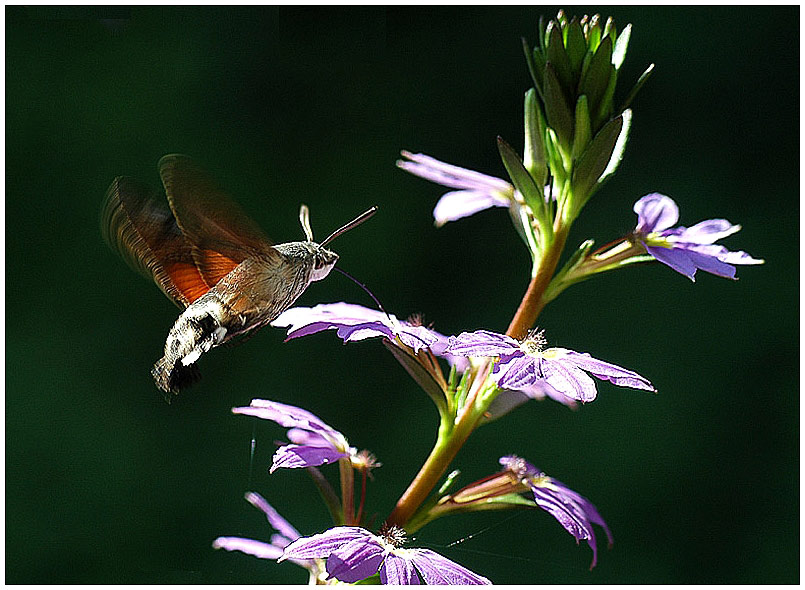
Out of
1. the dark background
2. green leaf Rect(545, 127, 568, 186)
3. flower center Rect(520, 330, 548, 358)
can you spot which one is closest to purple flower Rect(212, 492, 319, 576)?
flower center Rect(520, 330, 548, 358)

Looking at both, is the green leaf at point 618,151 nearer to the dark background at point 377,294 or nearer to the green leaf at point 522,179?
the green leaf at point 522,179

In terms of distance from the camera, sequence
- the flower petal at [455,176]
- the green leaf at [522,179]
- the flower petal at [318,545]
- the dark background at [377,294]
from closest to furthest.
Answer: the flower petal at [318,545]
the green leaf at [522,179]
the flower petal at [455,176]
the dark background at [377,294]

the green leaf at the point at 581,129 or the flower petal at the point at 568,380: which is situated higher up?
the green leaf at the point at 581,129

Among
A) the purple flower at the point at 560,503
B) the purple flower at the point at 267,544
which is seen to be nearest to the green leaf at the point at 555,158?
the purple flower at the point at 560,503

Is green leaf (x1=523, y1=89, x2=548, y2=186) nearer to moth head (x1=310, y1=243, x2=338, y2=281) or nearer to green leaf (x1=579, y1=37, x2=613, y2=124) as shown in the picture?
green leaf (x1=579, y1=37, x2=613, y2=124)

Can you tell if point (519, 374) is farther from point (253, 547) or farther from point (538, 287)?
point (253, 547)
